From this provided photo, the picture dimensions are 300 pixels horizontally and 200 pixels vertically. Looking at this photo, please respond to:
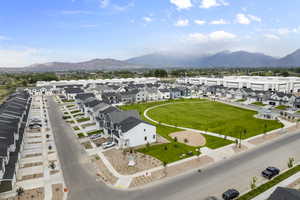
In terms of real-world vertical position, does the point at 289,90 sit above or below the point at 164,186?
above

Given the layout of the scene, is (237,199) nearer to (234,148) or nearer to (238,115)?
(234,148)

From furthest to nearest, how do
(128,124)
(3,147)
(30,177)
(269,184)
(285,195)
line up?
(128,124)
(3,147)
(30,177)
(269,184)
(285,195)

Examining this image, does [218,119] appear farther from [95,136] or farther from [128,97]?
[128,97]

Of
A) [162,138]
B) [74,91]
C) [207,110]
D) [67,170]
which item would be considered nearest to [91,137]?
[67,170]

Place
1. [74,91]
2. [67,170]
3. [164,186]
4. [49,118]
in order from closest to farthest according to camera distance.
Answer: [164,186]
[67,170]
[49,118]
[74,91]

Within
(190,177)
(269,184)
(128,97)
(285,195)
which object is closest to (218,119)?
(269,184)
